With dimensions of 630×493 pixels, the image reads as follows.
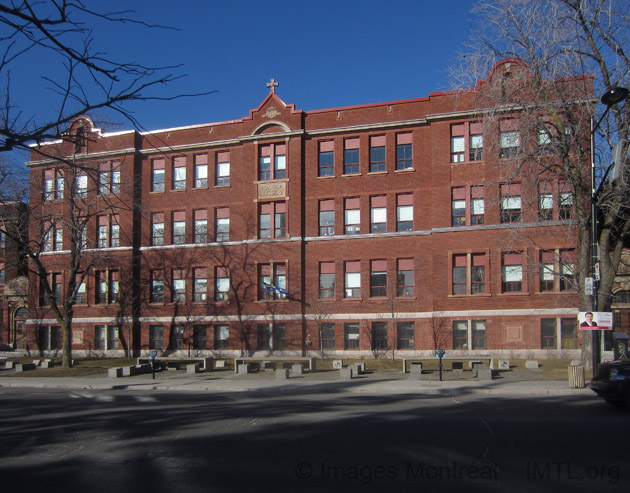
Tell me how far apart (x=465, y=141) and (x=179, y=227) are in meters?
20.9

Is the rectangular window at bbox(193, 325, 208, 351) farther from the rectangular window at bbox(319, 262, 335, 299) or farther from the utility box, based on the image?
the utility box

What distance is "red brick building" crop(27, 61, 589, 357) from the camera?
107 ft

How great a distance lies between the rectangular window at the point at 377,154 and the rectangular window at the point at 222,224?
10.8 metres

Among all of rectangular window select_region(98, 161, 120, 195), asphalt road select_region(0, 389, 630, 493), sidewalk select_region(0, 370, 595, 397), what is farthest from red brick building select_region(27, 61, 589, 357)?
asphalt road select_region(0, 389, 630, 493)

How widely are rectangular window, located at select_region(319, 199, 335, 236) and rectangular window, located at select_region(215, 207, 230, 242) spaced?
6.85 metres

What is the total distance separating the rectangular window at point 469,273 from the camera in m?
33.1

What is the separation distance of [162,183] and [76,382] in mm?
19116

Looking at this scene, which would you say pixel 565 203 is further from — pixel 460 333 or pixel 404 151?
pixel 404 151

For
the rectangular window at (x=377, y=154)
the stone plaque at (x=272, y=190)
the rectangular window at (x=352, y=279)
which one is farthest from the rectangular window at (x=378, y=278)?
the stone plaque at (x=272, y=190)

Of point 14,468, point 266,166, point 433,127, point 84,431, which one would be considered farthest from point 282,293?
point 14,468

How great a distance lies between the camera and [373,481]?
7746 mm

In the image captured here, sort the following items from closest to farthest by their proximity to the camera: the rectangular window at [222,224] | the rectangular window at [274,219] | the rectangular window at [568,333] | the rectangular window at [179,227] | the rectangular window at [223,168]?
the rectangular window at [568,333] → the rectangular window at [274,219] → the rectangular window at [222,224] → the rectangular window at [223,168] → the rectangular window at [179,227]

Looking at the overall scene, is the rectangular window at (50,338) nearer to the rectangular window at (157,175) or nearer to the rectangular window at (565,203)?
the rectangular window at (157,175)

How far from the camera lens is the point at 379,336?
35156 millimetres
